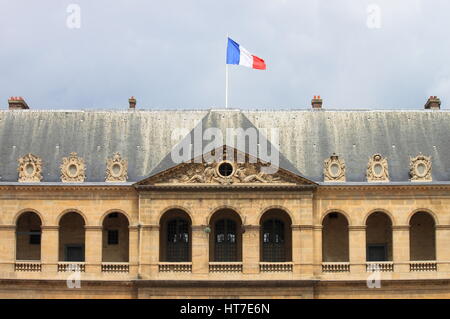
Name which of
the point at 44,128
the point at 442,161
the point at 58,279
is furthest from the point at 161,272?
the point at 442,161

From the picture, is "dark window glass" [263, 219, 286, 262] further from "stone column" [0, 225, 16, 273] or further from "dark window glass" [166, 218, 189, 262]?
"stone column" [0, 225, 16, 273]

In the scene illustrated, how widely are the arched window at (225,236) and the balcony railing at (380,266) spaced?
757 centimetres

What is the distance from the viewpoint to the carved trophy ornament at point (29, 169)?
176 ft

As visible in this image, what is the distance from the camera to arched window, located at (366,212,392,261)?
54.8m

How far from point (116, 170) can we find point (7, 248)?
24.9ft

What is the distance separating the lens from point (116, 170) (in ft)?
177

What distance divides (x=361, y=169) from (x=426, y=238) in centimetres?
559

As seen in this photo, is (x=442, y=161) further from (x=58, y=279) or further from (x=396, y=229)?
(x=58, y=279)

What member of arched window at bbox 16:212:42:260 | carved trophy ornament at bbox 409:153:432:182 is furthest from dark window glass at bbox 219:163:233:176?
arched window at bbox 16:212:42:260

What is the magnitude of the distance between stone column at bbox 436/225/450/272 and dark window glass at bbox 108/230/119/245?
1854 cm

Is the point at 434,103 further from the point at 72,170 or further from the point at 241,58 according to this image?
the point at 72,170

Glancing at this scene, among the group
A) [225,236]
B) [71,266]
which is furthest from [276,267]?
[71,266]

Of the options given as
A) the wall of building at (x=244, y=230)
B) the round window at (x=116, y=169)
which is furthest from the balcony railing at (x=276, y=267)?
the round window at (x=116, y=169)
